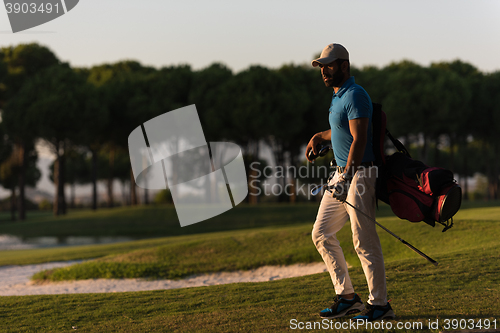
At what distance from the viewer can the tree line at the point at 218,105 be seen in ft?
128

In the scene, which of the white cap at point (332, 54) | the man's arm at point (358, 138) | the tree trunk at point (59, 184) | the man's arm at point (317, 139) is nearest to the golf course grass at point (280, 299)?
the man's arm at point (358, 138)

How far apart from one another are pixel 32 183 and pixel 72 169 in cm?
1277

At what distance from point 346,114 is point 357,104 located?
0.56 ft

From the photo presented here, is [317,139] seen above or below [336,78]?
below

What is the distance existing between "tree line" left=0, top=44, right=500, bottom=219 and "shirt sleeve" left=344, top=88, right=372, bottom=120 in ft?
115

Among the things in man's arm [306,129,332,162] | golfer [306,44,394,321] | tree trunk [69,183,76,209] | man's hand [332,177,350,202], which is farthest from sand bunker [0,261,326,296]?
tree trunk [69,183,76,209]

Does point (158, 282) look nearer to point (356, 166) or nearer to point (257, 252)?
point (257, 252)

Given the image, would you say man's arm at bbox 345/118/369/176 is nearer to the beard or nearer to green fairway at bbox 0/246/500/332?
the beard

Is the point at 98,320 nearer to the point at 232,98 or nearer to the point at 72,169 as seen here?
the point at 232,98

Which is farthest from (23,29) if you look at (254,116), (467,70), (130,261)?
(467,70)

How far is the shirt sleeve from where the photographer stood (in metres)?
4.60

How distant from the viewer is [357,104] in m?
4.61

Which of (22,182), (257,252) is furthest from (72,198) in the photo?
(257,252)

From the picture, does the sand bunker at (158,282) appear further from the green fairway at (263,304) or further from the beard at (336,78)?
the beard at (336,78)
